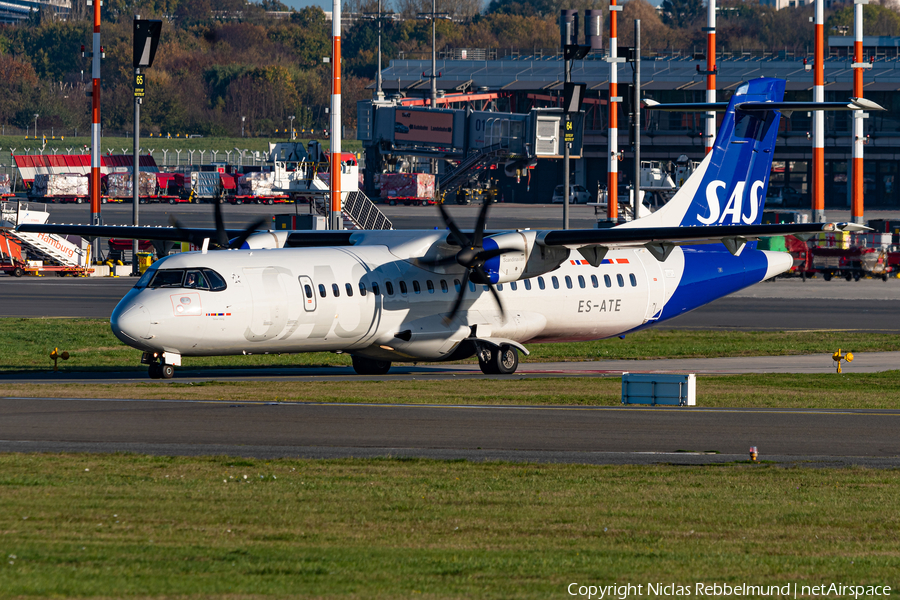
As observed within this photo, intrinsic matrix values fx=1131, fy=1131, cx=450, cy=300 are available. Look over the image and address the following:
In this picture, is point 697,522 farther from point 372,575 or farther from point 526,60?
point 526,60

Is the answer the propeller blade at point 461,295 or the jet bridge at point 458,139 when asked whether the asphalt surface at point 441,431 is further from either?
the jet bridge at point 458,139

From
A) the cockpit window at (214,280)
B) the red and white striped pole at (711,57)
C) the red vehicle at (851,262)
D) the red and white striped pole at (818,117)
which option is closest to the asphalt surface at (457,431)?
the cockpit window at (214,280)

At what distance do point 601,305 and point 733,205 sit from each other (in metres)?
6.24

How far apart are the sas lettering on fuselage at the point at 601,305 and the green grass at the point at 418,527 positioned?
48.7 ft

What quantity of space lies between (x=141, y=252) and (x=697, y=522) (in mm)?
53261

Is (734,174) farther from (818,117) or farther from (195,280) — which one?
(818,117)

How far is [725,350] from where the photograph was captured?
3372 cm

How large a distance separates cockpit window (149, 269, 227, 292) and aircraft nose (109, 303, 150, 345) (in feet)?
3.22

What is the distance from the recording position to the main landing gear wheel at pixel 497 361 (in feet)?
94.1

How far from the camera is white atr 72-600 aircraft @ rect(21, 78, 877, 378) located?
24594 mm

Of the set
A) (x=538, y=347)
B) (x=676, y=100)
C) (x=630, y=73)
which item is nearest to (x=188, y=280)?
(x=538, y=347)

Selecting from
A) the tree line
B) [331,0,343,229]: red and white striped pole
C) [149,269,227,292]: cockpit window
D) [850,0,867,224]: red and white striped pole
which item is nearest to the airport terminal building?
the tree line

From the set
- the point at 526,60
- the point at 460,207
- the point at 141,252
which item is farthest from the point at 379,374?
the point at 526,60

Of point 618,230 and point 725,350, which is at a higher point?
point 618,230
